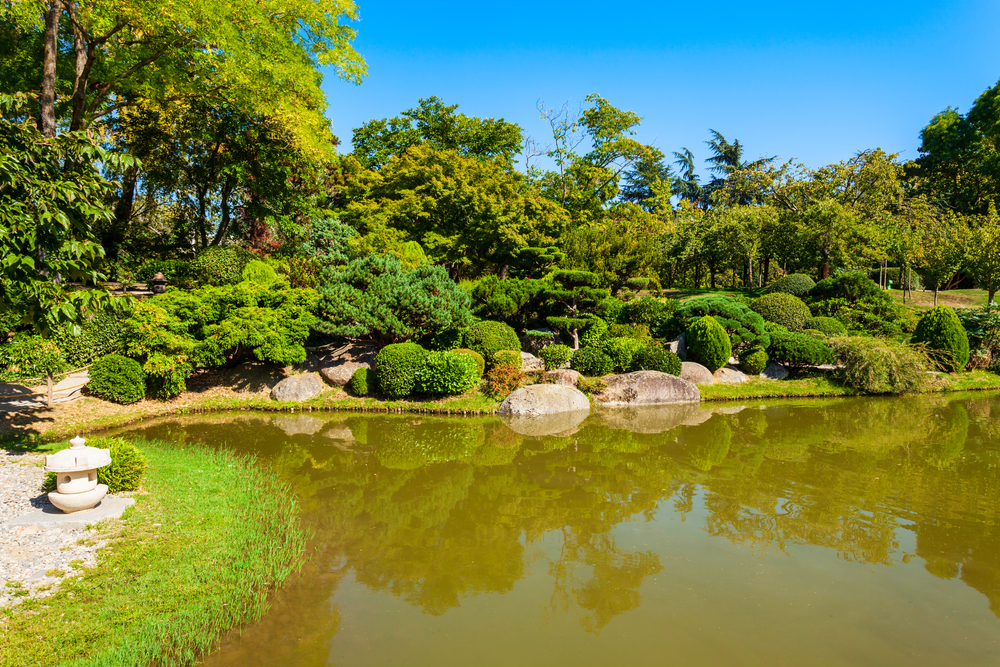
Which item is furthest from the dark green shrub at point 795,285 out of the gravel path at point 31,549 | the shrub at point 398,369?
the gravel path at point 31,549

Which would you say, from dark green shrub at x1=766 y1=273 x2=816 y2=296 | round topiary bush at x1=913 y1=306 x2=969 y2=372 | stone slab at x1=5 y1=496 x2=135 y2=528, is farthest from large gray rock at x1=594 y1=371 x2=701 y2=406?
stone slab at x1=5 y1=496 x2=135 y2=528

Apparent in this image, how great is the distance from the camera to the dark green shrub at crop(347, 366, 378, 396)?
47.1ft

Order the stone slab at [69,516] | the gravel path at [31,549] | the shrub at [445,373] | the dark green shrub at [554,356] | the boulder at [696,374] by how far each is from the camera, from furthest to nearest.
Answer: the boulder at [696,374] < the dark green shrub at [554,356] < the shrub at [445,373] < the stone slab at [69,516] < the gravel path at [31,549]

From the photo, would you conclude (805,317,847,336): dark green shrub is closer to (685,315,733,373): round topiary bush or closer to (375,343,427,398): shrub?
(685,315,733,373): round topiary bush

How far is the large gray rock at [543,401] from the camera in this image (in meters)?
13.6

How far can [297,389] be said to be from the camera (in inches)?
564

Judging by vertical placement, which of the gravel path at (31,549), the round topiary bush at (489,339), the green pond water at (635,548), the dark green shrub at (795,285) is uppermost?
the dark green shrub at (795,285)

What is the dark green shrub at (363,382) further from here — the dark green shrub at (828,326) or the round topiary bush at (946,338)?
the round topiary bush at (946,338)

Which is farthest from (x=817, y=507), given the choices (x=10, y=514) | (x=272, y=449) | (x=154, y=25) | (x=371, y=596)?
(x=154, y=25)

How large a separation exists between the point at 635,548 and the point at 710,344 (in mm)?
11402

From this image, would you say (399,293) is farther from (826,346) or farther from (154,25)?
(826,346)

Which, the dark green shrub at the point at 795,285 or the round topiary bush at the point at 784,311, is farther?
the dark green shrub at the point at 795,285

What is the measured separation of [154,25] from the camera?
1168 cm

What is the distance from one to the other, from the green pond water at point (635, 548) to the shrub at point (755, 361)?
5.03m
